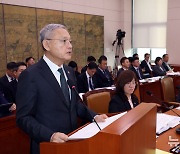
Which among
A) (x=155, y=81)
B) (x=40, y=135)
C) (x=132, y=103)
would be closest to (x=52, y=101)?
(x=40, y=135)

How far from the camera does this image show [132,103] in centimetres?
267

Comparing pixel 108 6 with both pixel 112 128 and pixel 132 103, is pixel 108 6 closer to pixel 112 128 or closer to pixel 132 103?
pixel 132 103

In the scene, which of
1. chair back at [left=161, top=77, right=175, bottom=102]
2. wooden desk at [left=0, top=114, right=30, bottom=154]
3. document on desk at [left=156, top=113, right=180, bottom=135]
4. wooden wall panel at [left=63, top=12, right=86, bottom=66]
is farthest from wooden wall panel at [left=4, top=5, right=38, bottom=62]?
document on desk at [left=156, top=113, right=180, bottom=135]

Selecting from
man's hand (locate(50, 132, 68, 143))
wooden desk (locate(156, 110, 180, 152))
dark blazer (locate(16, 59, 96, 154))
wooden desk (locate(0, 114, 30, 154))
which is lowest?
wooden desk (locate(0, 114, 30, 154))

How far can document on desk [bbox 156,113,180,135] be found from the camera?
6.70 feet

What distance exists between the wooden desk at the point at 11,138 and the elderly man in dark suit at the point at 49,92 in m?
1.25

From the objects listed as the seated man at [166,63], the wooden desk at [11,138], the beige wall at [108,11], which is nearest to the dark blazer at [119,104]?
the wooden desk at [11,138]

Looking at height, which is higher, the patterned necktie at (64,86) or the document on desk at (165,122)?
the patterned necktie at (64,86)

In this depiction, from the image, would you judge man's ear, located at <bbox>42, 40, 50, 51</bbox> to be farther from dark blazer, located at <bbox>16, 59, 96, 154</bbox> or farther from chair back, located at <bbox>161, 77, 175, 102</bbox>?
chair back, located at <bbox>161, 77, 175, 102</bbox>

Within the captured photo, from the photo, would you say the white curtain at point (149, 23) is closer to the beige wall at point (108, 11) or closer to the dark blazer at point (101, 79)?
the beige wall at point (108, 11)

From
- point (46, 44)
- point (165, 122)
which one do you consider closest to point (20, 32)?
point (165, 122)

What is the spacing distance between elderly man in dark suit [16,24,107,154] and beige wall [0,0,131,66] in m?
5.15

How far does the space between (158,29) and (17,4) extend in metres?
5.40

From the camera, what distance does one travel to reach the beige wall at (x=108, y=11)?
22.2ft
